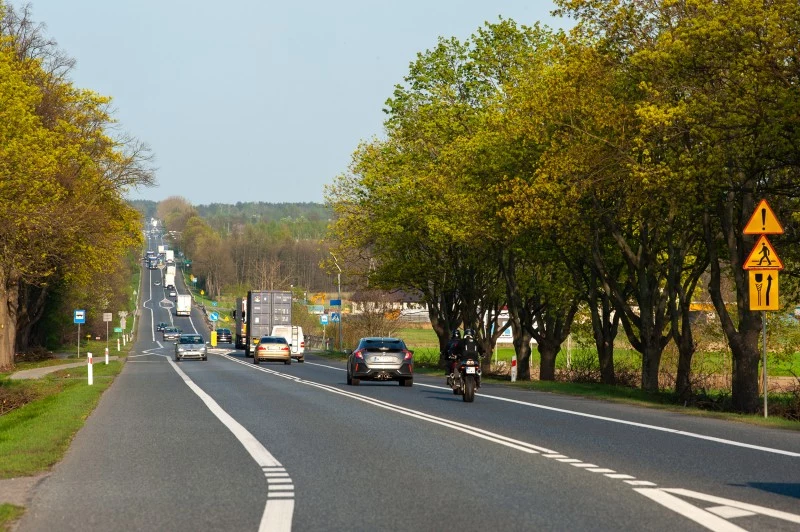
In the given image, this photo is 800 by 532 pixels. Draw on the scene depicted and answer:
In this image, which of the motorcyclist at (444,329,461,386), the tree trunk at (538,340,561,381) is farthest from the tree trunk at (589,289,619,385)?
the motorcyclist at (444,329,461,386)

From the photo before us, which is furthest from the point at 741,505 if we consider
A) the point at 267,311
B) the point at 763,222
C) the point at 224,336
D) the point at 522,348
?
the point at 224,336

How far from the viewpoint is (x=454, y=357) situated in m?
28.5

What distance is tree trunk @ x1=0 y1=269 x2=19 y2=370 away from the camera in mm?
51469

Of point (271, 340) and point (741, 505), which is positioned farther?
point (271, 340)

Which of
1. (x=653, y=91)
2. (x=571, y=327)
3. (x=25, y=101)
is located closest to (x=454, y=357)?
(x=653, y=91)

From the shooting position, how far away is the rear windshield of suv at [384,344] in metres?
34.7

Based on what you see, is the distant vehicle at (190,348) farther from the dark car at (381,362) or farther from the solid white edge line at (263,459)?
the solid white edge line at (263,459)

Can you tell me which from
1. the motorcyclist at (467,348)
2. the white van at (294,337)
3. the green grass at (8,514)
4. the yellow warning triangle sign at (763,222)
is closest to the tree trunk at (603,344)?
the motorcyclist at (467,348)

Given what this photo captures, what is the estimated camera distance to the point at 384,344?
115 ft

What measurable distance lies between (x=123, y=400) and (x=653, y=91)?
1361cm

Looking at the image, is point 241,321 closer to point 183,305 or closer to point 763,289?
point 763,289

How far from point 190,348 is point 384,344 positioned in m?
35.4

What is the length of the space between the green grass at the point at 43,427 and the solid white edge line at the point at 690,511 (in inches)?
252

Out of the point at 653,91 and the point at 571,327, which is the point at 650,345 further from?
the point at 571,327
